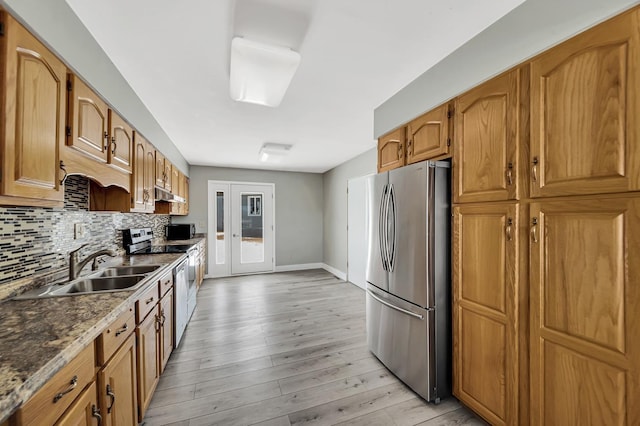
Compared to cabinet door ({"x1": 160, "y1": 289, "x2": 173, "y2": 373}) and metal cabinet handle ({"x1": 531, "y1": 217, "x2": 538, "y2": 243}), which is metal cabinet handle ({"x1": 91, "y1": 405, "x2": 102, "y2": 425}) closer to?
cabinet door ({"x1": 160, "y1": 289, "x2": 173, "y2": 373})

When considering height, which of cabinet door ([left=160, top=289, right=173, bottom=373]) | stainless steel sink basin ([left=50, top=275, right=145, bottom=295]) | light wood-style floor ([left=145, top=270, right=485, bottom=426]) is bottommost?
light wood-style floor ([left=145, top=270, right=485, bottom=426])

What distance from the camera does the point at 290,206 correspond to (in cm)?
603

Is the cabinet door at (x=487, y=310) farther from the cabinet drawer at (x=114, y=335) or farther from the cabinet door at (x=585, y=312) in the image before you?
the cabinet drawer at (x=114, y=335)

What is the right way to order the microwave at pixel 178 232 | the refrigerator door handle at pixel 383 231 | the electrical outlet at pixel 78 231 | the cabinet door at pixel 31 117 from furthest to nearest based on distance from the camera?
the microwave at pixel 178 232, the refrigerator door handle at pixel 383 231, the electrical outlet at pixel 78 231, the cabinet door at pixel 31 117

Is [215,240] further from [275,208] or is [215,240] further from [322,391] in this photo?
[322,391]

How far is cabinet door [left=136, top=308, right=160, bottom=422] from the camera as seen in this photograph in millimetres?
1574

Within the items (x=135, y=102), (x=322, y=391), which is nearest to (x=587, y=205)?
(x=322, y=391)

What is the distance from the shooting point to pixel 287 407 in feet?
5.88

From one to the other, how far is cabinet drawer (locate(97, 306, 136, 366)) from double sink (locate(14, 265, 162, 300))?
7.3 inches

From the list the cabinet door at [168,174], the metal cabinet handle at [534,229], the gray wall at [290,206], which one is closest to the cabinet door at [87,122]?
the cabinet door at [168,174]

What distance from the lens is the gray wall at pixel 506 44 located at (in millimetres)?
1131

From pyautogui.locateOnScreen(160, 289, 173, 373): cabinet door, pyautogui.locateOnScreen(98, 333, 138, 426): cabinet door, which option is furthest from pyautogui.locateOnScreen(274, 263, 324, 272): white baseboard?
pyautogui.locateOnScreen(98, 333, 138, 426): cabinet door

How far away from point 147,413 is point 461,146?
279cm

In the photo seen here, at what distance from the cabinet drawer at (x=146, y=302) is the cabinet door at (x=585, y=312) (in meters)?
2.25
